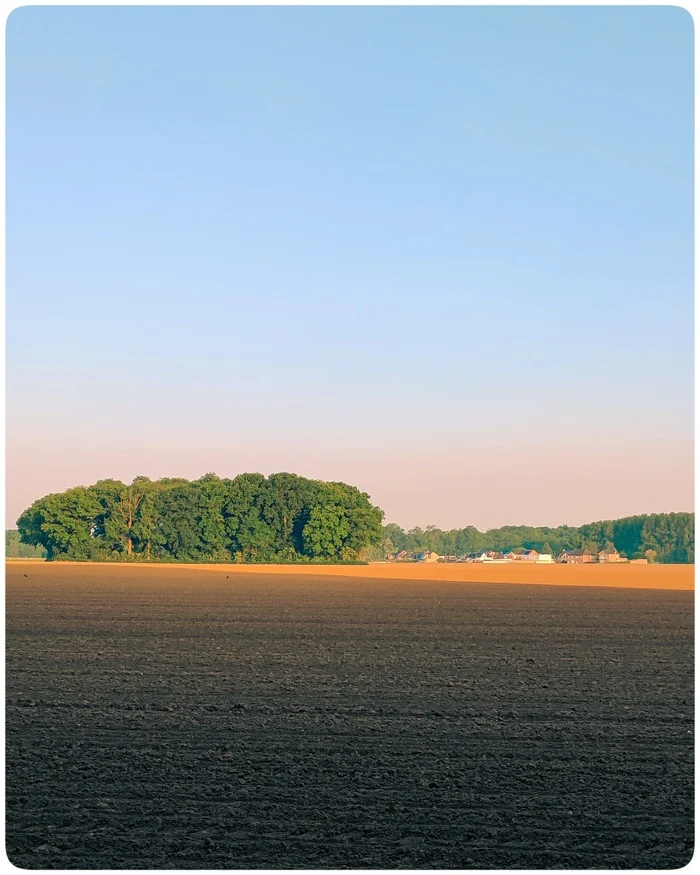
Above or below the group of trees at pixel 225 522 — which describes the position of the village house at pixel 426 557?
below

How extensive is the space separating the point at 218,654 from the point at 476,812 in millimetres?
14943

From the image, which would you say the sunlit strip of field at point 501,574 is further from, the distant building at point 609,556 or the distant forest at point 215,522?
the distant building at point 609,556

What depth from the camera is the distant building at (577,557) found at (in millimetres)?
152450

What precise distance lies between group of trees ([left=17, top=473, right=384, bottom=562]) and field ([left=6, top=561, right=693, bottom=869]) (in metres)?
96.7

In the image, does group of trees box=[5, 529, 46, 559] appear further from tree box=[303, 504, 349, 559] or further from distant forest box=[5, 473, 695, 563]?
tree box=[303, 504, 349, 559]

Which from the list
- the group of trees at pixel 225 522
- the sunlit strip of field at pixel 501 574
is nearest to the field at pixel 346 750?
the sunlit strip of field at pixel 501 574

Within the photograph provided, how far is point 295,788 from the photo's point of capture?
496 inches

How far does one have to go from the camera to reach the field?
10586 mm

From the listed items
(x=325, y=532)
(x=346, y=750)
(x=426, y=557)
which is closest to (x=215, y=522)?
(x=325, y=532)

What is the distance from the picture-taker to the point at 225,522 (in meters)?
130

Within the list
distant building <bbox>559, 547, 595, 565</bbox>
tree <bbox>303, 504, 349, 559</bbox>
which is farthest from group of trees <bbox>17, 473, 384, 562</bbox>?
distant building <bbox>559, 547, 595, 565</bbox>

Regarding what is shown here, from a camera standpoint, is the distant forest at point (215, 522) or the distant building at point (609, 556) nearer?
the distant forest at point (215, 522)

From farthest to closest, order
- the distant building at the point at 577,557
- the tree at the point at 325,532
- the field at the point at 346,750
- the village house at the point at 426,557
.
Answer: the village house at the point at 426,557
the distant building at the point at 577,557
the tree at the point at 325,532
the field at the point at 346,750

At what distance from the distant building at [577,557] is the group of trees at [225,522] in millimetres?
38603
